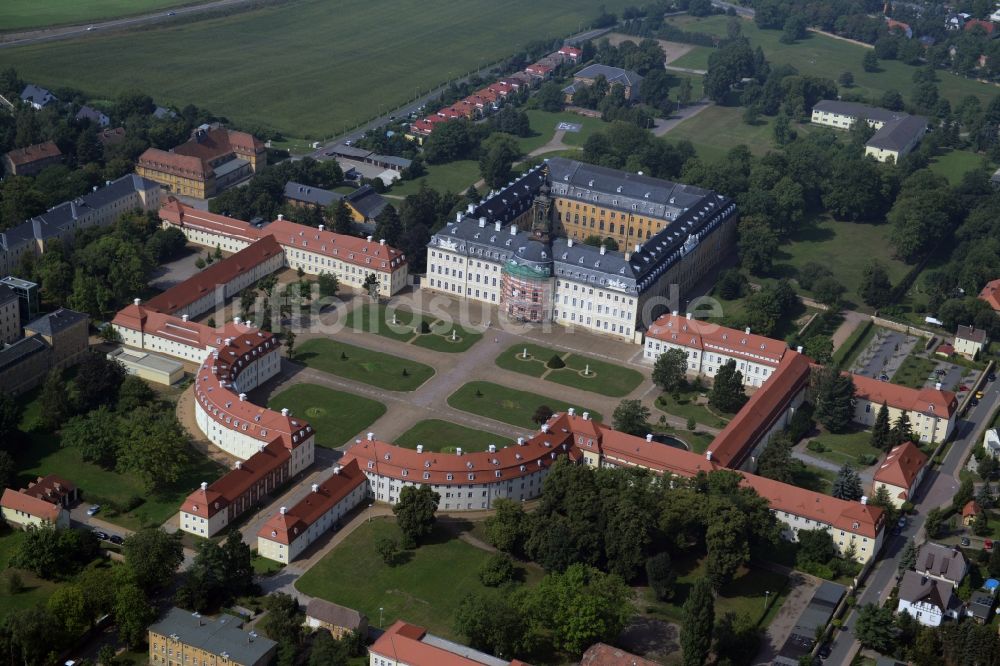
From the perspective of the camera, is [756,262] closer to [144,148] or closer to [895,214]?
[895,214]

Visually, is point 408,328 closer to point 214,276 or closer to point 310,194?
point 214,276

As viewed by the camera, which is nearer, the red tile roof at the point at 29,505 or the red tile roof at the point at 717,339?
the red tile roof at the point at 29,505

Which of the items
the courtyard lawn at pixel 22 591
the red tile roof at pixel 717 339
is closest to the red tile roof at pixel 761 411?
Answer: the red tile roof at pixel 717 339

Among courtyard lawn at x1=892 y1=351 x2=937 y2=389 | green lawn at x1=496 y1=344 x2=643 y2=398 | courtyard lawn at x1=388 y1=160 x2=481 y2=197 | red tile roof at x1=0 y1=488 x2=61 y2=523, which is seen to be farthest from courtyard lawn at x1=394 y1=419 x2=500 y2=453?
courtyard lawn at x1=388 y1=160 x2=481 y2=197

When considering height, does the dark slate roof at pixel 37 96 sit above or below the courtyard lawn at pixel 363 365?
above

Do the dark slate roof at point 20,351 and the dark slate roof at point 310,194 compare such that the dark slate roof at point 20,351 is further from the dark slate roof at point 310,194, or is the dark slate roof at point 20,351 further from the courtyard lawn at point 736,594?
the courtyard lawn at point 736,594

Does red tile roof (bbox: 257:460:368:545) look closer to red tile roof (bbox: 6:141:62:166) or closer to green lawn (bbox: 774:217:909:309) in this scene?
green lawn (bbox: 774:217:909:309)

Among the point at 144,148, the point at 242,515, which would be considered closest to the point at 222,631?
the point at 242,515
